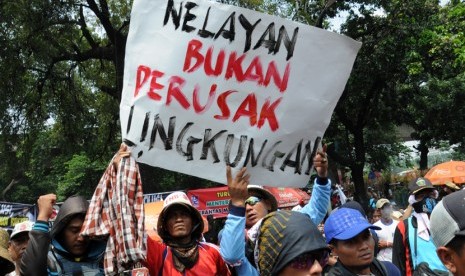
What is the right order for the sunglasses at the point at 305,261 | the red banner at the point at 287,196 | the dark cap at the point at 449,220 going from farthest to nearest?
the red banner at the point at 287,196 < the sunglasses at the point at 305,261 < the dark cap at the point at 449,220

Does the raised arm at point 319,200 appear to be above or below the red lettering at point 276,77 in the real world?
below

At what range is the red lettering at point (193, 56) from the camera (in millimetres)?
3211

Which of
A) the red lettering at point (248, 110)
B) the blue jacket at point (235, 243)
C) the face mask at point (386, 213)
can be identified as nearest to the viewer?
the blue jacket at point (235, 243)

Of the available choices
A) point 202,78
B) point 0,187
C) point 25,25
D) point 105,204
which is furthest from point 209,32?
point 0,187

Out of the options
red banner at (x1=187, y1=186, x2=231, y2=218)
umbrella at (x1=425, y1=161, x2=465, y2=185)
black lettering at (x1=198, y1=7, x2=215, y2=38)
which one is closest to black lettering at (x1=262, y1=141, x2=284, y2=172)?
black lettering at (x1=198, y1=7, x2=215, y2=38)

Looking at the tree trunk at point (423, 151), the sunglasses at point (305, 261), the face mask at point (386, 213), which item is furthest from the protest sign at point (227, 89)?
the tree trunk at point (423, 151)

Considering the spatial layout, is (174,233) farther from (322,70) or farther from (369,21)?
(369,21)

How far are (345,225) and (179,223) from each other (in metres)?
0.92

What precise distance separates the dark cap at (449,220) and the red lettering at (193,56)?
181 cm

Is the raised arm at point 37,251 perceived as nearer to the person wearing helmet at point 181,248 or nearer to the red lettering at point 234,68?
the person wearing helmet at point 181,248

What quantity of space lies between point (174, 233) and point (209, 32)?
3.88 feet

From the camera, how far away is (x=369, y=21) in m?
19.0

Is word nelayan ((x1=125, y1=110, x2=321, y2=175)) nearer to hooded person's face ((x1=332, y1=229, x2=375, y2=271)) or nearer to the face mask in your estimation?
hooded person's face ((x1=332, y1=229, x2=375, y2=271))

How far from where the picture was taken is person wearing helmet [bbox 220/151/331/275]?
281 cm
